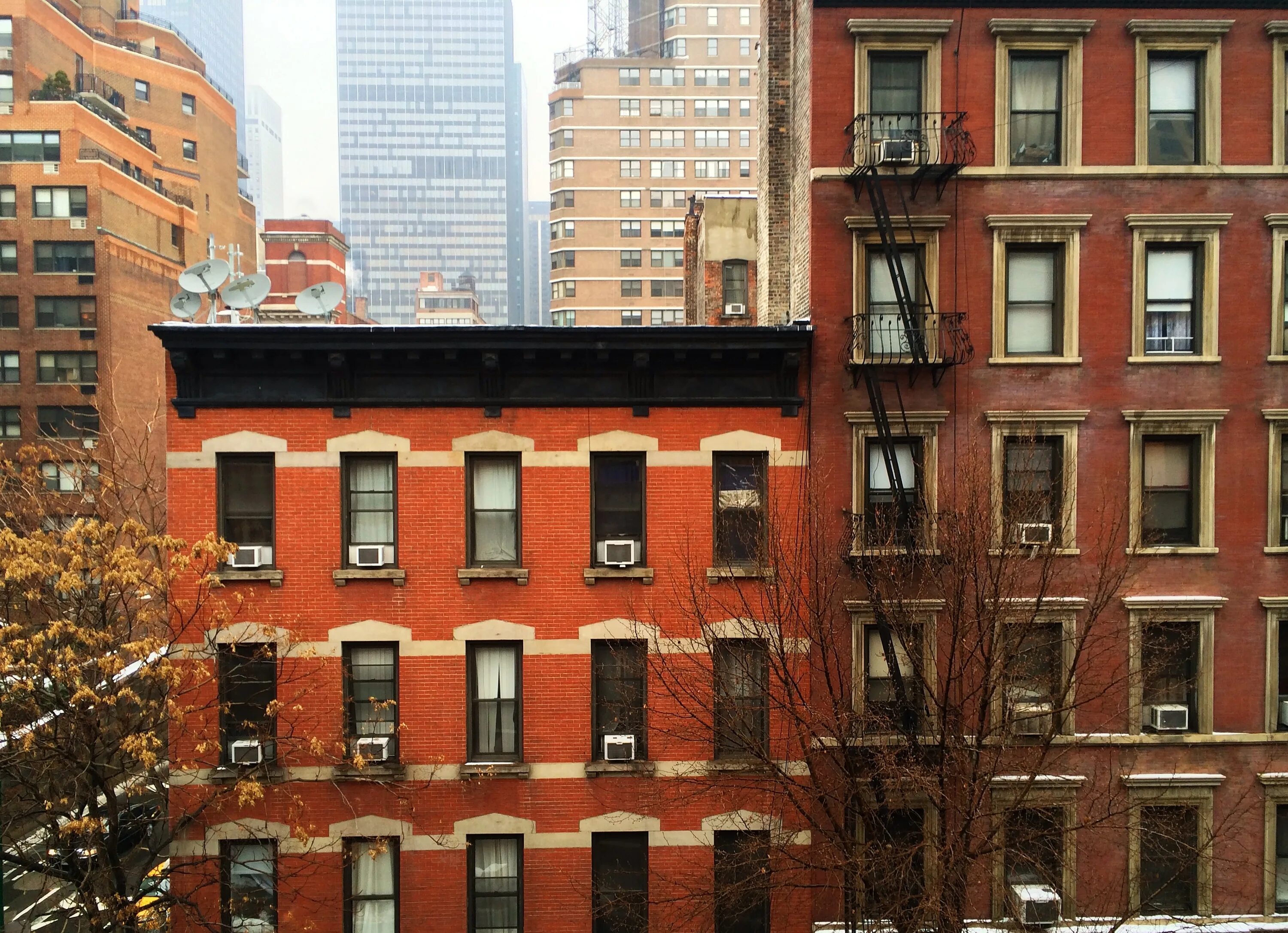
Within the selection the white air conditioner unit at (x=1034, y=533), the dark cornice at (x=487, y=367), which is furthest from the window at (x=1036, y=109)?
the white air conditioner unit at (x=1034, y=533)

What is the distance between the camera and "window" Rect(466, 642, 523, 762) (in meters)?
14.9

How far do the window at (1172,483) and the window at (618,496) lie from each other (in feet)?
30.9

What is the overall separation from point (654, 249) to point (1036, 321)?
58388 millimetres

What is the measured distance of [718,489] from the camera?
15023 millimetres

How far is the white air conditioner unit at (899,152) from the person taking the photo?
1437 cm

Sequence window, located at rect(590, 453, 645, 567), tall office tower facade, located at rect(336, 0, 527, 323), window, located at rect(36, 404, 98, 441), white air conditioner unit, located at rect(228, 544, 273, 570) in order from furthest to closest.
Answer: tall office tower facade, located at rect(336, 0, 527, 323), window, located at rect(36, 404, 98, 441), window, located at rect(590, 453, 645, 567), white air conditioner unit, located at rect(228, 544, 273, 570)

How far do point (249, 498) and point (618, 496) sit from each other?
668cm

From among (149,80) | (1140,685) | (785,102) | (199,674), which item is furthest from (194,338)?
(149,80)

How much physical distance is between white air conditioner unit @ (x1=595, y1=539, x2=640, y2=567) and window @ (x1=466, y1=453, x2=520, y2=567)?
65.0 inches

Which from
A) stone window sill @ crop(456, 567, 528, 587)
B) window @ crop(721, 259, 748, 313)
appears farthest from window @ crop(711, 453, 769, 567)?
window @ crop(721, 259, 748, 313)

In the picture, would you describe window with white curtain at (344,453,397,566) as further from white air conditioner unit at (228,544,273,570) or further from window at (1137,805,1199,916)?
window at (1137,805,1199,916)

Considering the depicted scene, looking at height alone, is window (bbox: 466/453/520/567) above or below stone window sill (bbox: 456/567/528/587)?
Answer: above

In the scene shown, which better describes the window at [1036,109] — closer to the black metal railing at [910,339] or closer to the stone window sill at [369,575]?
the black metal railing at [910,339]

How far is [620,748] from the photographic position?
1452cm
